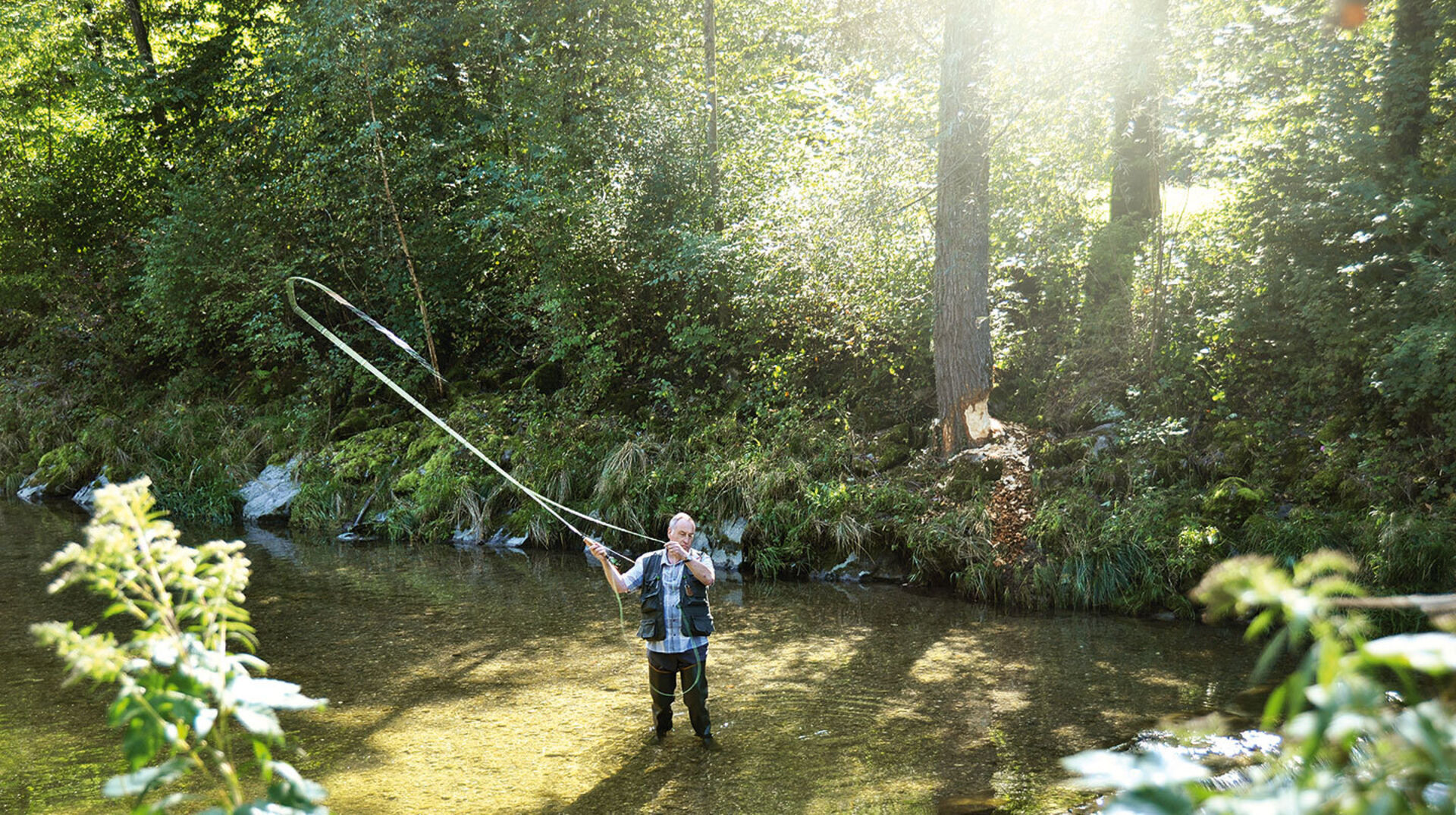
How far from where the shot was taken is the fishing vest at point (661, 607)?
6.32 m

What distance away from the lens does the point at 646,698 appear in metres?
7.30

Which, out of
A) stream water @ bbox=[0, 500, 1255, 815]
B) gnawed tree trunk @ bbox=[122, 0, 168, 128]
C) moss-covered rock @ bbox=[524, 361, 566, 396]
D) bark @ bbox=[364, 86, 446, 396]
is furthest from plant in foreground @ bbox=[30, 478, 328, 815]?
gnawed tree trunk @ bbox=[122, 0, 168, 128]

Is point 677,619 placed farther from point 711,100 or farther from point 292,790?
point 711,100

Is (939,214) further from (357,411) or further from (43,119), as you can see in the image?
(43,119)

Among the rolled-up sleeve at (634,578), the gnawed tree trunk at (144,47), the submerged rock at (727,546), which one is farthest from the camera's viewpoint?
the gnawed tree trunk at (144,47)

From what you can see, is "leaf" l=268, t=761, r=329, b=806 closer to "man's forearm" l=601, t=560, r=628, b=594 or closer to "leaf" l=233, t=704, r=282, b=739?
"leaf" l=233, t=704, r=282, b=739

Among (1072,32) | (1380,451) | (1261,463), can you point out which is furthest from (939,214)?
(1380,451)

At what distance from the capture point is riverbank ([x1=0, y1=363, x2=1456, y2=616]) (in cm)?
889

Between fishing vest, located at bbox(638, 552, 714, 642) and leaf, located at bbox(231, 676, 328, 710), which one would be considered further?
fishing vest, located at bbox(638, 552, 714, 642)

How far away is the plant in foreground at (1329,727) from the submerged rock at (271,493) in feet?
50.8

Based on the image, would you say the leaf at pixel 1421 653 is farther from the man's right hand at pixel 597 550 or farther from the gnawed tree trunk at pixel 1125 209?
the gnawed tree trunk at pixel 1125 209

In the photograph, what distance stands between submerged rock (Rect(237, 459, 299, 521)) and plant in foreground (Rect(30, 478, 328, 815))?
14280 mm

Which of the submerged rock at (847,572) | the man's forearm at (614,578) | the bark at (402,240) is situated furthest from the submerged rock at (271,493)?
the man's forearm at (614,578)

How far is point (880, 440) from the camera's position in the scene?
11781 millimetres
